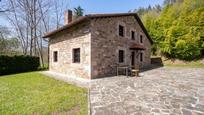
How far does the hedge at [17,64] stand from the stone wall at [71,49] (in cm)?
358

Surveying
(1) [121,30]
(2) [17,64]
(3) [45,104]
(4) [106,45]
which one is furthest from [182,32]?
(3) [45,104]

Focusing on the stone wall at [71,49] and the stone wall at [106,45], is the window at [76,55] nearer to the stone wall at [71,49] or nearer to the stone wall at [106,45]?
the stone wall at [71,49]

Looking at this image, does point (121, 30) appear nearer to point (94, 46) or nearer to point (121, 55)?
point (121, 55)

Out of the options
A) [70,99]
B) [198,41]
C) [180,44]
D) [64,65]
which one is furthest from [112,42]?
[198,41]

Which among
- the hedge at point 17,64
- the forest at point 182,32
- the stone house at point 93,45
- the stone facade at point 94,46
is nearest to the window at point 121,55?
the stone house at point 93,45

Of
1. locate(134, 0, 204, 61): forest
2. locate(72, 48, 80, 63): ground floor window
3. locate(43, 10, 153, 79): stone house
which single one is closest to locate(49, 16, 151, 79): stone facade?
locate(43, 10, 153, 79): stone house

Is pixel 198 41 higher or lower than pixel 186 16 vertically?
lower

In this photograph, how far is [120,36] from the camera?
38.8 feet

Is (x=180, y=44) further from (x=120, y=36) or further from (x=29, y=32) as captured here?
(x=29, y=32)

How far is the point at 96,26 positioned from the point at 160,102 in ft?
20.2

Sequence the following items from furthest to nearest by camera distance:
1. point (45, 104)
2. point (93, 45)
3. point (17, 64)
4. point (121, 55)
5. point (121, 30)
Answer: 1. point (17, 64)
2. point (121, 30)
3. point (121, 55)
4. point (93, 45)
5. point (45, 104)

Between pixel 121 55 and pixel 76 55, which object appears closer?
pixel 76 55

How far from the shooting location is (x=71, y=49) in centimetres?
1083

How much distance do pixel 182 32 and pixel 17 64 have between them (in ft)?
68.4
